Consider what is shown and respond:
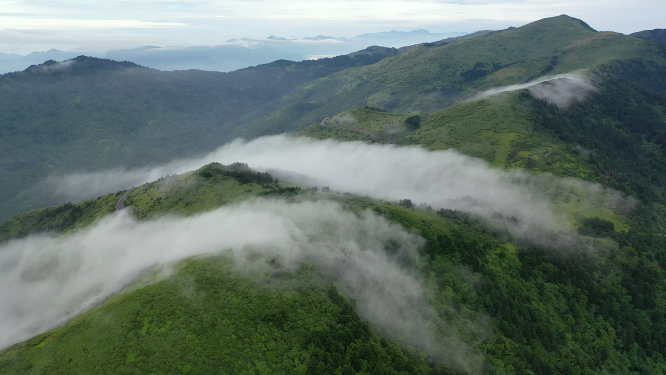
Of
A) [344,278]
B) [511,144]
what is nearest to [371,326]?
[344,278]

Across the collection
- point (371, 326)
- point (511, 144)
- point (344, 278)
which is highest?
point (511, 144)

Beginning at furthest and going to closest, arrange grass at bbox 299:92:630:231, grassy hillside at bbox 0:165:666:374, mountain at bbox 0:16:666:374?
grass at bbox 299:92:630:231, mountain at bbox 0:16:666:374, grassy hillside at bbox 0:165:666:374

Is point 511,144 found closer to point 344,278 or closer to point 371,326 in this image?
point 344,278

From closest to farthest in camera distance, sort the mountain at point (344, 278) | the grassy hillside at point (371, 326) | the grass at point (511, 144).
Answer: the grassy hillside at point (371, 326)
the mountain at point (344, 278)
the grass at point (511, 144)

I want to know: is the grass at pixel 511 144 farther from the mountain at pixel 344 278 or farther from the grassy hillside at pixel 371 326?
the grassy hillside at pixel 371 326

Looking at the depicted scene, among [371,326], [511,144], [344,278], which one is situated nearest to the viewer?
[371,326]

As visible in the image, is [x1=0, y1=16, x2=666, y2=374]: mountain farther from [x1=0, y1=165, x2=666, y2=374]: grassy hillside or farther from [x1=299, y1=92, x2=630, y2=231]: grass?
[x1=299, y1=92, x2=630, y2=231]: grass

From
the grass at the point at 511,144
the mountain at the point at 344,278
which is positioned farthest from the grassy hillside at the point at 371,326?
the grass at the point at 511,144

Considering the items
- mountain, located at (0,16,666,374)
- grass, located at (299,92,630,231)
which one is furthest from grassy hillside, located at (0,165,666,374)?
grass, located at (299,92,630,231)
